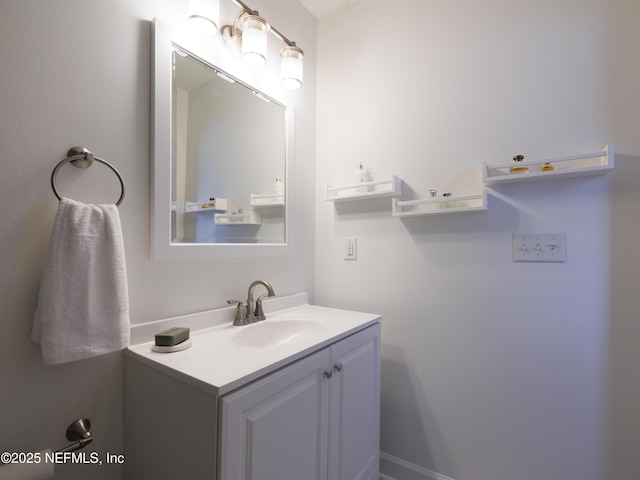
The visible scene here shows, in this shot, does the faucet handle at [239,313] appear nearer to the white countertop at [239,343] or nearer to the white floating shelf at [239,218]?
the white countertop at [239,343]

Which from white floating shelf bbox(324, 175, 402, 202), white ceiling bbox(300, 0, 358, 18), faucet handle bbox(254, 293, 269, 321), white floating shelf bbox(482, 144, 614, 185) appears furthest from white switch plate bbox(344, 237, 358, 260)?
white ceiling bbox(300, 0, 358, 18)

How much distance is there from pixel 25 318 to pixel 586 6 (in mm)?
2087

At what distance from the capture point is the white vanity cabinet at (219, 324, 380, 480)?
74cm

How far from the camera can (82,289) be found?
0.77m

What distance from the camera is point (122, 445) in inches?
36.7

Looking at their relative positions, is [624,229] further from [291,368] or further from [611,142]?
[291,368]

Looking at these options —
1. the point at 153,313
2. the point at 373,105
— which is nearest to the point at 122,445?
the point at 153,313

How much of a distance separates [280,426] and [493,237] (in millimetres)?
1095

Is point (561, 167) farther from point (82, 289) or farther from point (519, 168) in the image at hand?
point (82, 289)

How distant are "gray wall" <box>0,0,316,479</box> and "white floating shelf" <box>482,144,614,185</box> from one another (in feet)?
4.04

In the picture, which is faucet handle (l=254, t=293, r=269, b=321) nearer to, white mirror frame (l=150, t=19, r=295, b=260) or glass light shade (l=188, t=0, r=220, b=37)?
white mirror frame (l=150, t=19, r=295, b=260)

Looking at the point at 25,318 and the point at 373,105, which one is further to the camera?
the point at 373,105

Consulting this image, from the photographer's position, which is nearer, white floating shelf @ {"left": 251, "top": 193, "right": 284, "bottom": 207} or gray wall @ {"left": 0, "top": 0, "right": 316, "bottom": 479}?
gray wall @ {"left": 0, "top": 0, "right": 316, "bottom": 479}

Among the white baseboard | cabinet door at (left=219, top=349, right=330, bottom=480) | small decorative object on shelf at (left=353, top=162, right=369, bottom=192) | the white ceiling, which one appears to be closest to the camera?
cabinet door at (left=219, top=349, right=330, bottom=480)
